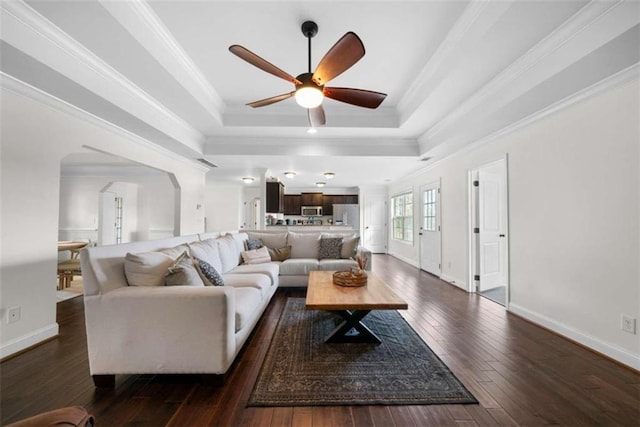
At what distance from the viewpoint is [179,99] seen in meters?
3.19

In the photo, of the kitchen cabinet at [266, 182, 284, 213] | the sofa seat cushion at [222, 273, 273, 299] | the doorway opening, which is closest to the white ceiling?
the doorway opening

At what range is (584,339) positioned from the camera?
8.16 ft

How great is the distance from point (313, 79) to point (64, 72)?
6.81ft

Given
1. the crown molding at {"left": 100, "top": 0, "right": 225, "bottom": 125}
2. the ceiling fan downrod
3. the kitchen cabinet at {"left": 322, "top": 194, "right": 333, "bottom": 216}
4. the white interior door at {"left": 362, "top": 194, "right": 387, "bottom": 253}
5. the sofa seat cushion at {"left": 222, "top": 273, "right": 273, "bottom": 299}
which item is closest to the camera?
the crown molding at {"left": 100, "top": 0, "right": 225, "bottom": 125}

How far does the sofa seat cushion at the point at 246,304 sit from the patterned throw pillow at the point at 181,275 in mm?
381

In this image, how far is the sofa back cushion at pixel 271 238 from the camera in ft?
15.3

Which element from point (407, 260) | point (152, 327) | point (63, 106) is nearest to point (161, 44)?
point (63, 106)

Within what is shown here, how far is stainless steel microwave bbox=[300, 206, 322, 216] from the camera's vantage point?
32.0 feet

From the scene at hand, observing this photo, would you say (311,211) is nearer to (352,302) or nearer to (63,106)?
(63,106)

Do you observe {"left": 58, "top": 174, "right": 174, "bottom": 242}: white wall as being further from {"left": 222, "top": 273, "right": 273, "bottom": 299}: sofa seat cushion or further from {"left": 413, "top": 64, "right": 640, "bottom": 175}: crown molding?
{"left": 413, "top": 64, "right": 640, "bottom": 175}: crown molding

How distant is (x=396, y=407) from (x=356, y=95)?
242 cm

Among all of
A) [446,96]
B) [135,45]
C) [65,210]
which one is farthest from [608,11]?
[65,210]

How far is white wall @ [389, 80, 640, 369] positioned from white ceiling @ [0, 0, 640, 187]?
1.02ft

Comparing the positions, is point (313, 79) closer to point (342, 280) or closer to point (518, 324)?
point (342, 280)
